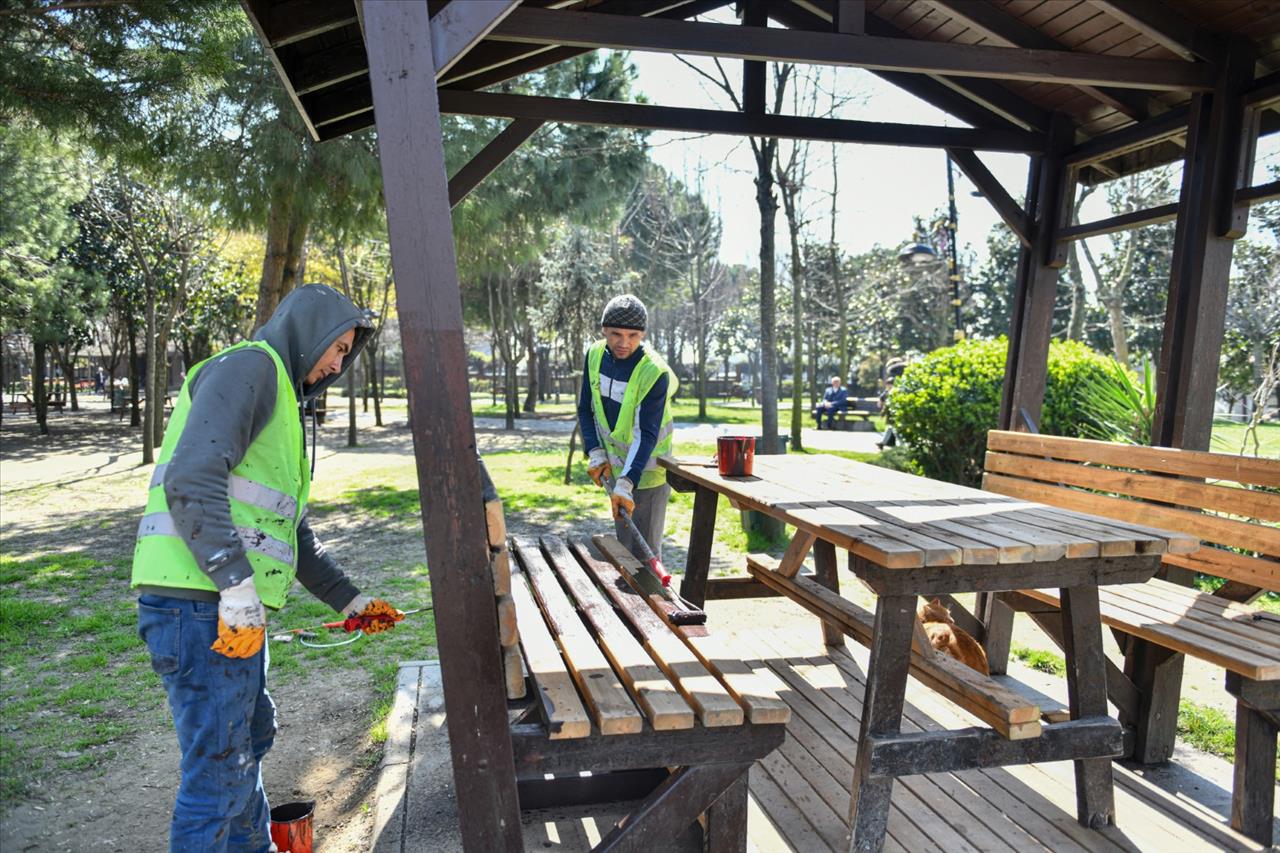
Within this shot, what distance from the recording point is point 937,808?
2.99 meters

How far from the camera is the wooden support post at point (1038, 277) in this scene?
196 inches

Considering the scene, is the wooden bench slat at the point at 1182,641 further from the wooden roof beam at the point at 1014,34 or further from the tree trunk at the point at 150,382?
the tree trunk at the point at 150,382

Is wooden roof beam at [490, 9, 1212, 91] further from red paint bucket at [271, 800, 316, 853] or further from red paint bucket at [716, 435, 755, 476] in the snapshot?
red paint bucket at [271, 800, 316, 853]

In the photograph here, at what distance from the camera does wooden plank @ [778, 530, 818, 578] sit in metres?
4.11

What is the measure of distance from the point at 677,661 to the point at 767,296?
736 centimetres

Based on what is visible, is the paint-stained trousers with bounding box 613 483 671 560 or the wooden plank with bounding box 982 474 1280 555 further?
the paint-stained trousers with bounding box 613 483 671 560

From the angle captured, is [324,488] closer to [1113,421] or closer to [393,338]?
[1113,421]

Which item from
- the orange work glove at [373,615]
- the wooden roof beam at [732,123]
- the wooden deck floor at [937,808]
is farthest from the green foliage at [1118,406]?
the orange work glove at [373,615]

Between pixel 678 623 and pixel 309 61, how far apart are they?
2.72 m

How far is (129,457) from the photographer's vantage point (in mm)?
15320

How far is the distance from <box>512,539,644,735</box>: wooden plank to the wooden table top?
80cm

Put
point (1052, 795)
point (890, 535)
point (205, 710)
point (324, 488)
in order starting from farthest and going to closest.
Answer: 1. point (324, 488)
2. point (1052, 795)
3. point (890, 535)
4. point (205, 710)

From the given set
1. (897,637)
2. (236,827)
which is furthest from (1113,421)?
(236,827)

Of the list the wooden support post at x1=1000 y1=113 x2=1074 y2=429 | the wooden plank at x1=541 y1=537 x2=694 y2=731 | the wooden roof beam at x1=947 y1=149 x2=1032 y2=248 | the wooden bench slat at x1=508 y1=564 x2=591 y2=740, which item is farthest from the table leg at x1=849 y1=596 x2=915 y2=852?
the wooden roof beam at x1=947 y1=149 x2=1032 y2=248
